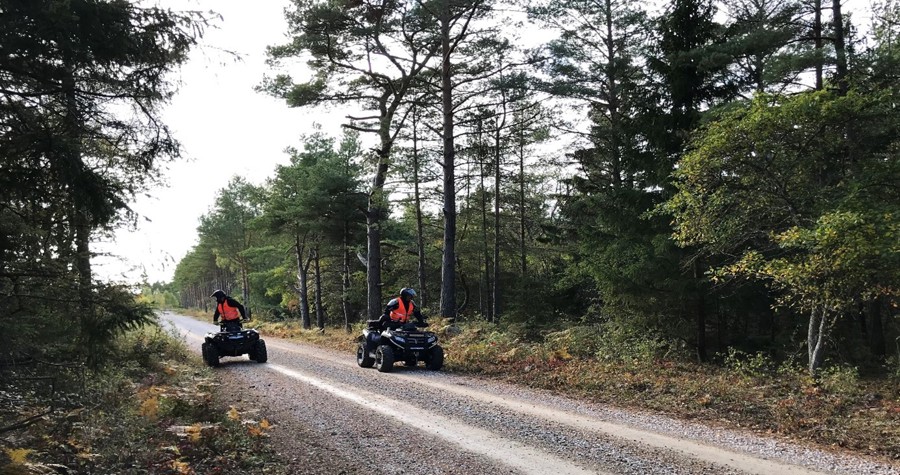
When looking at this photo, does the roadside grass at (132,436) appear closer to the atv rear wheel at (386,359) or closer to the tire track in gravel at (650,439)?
the tire track in gravel at (650,439)

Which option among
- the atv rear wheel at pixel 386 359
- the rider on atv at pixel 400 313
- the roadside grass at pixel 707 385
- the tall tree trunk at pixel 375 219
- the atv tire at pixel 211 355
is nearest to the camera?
the roadside grass at pixel 707 385

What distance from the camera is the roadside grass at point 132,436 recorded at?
4895mm

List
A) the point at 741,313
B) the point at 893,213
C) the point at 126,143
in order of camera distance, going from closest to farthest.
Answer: the point at 126,143 → the point at 893,213 → the point at 741,313

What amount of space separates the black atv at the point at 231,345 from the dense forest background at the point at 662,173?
176 centimetres

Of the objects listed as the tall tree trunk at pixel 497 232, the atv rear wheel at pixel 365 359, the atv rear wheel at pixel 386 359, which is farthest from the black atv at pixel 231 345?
the tall tree trunk at pixel 497 232

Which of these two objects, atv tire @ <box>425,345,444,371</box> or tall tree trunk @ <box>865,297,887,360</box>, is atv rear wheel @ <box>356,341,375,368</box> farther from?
tall tree trunk @ <box>865,297,887,360</box>

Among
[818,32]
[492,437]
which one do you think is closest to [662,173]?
[818,32]

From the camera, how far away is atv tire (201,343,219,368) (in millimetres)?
13352

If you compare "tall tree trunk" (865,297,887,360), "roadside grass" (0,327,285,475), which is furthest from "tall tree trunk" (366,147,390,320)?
"tall tree trunk" (865,297,887,360)

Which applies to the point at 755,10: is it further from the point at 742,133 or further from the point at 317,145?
the point at 317,145

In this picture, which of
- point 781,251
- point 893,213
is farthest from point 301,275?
point 893,213

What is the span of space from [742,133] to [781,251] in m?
3.30

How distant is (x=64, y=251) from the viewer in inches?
204

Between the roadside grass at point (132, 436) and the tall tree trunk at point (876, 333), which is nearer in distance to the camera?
the roadside grass at point (132, 436)
